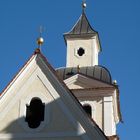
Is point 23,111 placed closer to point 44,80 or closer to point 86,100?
point 44,80

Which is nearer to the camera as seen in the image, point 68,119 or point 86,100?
point 68,119

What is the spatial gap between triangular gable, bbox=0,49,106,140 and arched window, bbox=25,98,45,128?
0.15 metres

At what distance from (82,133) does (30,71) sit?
2.81 meters

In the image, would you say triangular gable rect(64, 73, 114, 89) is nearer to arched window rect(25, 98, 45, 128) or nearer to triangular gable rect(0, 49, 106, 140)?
triangular gable rect(0, 49, 106, 140)

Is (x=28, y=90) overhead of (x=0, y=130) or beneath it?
overhead

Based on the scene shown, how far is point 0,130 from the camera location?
15.7m

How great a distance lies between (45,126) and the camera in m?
15.6

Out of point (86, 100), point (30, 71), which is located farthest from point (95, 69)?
point (30, 71)

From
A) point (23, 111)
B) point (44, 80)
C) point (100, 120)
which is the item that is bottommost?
point (100, 120)

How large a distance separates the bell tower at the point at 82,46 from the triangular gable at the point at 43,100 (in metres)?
12.2

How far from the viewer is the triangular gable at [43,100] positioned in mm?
15408

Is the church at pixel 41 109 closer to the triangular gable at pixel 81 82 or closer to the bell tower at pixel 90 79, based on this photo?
the bell tower at pixel 90 79

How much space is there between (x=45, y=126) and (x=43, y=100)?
0.88 m

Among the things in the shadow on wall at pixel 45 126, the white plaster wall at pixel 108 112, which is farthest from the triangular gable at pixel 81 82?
the shadow on wall at pixel 45 126
